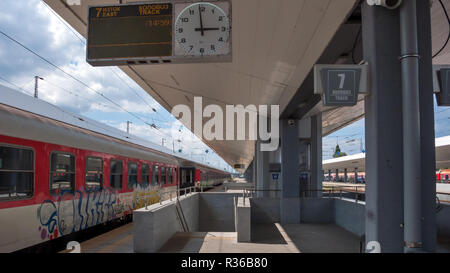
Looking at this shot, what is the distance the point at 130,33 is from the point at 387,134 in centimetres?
381

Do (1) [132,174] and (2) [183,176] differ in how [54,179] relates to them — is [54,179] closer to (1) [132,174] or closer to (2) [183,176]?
(1) [132,174]

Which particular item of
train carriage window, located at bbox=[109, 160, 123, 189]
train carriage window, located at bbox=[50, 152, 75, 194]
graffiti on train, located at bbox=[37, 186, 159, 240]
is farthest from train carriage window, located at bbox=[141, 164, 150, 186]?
train carriage window, located at bbox=[50, 152, 75, 194]

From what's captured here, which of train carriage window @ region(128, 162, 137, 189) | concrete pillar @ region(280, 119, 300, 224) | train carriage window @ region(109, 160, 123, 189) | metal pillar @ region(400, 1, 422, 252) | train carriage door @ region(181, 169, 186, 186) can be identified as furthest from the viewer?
train carriage door @ region(181, 169, 186, 186)

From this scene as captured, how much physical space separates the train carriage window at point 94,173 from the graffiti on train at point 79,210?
153 mm

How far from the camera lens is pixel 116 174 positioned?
991cm

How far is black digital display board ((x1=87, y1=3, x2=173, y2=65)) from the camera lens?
15.9 ft

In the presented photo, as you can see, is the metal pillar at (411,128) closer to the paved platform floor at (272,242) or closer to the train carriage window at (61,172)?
the paved platform floor at (272,242)

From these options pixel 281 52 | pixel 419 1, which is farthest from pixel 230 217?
pixel 419 1

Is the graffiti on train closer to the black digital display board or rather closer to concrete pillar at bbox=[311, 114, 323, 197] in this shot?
the black digital display board

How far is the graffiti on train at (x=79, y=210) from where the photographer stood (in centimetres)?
643

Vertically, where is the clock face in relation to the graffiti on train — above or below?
above

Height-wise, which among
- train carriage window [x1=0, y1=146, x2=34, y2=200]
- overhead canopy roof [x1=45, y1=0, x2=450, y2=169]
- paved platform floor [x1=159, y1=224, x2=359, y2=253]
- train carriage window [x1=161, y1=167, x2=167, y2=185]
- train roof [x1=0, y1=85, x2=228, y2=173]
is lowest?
paved platform floor [x1=159, y1=224, x2=359, y2=253]

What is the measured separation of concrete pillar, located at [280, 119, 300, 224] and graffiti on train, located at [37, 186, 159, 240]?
19.3ft

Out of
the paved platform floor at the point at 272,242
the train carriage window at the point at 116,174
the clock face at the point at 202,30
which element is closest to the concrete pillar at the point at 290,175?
the paved platform floor at the point at 272,242
